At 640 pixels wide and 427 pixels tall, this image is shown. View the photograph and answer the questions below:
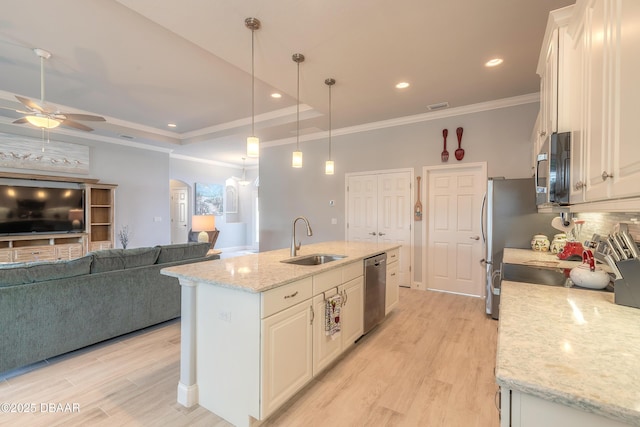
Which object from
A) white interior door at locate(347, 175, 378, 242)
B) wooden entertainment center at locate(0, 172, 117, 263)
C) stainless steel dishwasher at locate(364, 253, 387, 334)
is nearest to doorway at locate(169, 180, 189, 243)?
wooden entertainment center at locate(0, 172, 117, 263)

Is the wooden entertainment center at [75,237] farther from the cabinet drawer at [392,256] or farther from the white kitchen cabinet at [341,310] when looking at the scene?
the cabinet drawer at [392,256]

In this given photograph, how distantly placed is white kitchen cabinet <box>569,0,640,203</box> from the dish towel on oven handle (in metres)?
1.63

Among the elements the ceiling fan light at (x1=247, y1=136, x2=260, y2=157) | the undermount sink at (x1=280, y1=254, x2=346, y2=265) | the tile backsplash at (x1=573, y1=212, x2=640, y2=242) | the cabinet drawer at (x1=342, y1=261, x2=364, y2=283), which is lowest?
the cabinet drawer at (x1=342, y1=261, x2=364, y2=283)

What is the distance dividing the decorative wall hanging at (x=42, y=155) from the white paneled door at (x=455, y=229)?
6393mm

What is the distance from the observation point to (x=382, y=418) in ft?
6.13

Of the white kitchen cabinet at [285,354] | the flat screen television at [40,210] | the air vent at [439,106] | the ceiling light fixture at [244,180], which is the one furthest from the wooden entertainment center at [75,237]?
the air vent at [439,106]

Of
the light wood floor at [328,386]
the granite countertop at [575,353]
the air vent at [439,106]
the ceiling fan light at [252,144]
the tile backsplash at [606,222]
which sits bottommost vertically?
the light wood floor at [328,386]

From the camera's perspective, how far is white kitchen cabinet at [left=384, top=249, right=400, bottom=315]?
342cm

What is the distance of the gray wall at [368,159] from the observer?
412cm

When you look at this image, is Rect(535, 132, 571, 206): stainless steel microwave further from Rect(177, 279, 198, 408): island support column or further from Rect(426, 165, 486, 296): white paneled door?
Rect(426, 165, 486, 296): white paneled door

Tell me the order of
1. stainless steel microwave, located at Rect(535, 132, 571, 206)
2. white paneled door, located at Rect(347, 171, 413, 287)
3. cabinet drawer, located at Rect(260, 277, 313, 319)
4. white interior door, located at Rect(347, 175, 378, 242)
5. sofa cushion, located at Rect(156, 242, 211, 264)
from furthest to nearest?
white interior door, located at Rect(347, 175, 378, 242), white paneled door, located at Rect(347, 171, 413, 287), sofa cushion, located at Rect(156, 242, 211, 264), cabinet drawer, located at Rect(260, 277, 313, 319), stainless steel microwave, located at Rect(535, 132, 571, 206)

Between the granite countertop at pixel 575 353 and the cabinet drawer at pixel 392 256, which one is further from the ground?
the granite countertop at pixel 575 353

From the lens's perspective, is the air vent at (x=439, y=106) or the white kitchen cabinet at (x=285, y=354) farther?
the air vent at (x=439, y=106)

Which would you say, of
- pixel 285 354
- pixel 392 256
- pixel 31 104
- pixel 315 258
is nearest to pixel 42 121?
pixel 31 104
